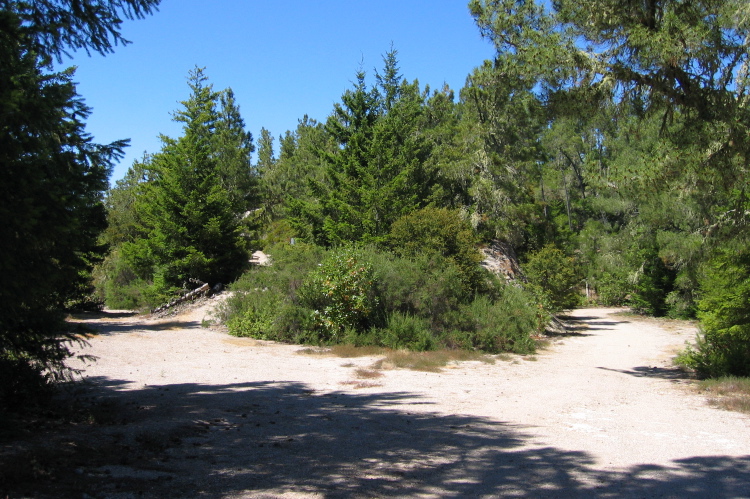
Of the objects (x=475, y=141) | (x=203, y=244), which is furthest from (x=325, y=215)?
(x=475, y=141)

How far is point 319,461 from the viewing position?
19.9 ft

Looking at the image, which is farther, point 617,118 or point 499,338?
point 499,338

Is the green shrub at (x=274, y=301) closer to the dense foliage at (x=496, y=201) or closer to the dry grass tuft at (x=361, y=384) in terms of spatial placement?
the dense foliage at (x=496, y=201)

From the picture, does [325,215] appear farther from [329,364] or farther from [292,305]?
[329,364]

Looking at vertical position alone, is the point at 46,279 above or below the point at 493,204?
below

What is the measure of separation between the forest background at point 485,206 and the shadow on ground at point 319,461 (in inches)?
64.5

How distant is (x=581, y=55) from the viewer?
495 inches

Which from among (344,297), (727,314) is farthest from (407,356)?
(727,314)

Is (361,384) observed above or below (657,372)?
above

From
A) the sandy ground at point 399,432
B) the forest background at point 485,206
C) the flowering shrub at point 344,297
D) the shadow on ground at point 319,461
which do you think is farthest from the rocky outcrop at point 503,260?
the shadow on ground at point 319,461

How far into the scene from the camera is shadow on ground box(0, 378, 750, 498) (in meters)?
5.10

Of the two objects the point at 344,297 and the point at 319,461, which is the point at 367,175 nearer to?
the point at 344,297

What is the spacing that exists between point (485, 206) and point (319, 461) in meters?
24.8

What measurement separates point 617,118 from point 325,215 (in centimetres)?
2191
